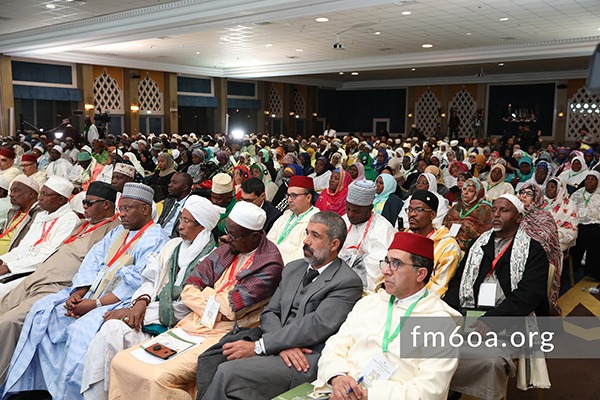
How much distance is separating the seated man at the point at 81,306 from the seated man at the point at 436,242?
1.69 m

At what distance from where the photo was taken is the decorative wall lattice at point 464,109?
2488 centimetres

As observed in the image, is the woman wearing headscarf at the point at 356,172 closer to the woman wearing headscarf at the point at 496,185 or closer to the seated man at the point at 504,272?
the woman wearing headscarf at the point at 496,185

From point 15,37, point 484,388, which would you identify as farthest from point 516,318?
point 15,37

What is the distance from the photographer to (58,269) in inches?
147

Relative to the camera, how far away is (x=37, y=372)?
322cm

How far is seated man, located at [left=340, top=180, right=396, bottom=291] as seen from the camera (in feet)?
11.7

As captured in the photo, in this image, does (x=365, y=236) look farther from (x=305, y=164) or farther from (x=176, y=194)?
(x=305, y=164)

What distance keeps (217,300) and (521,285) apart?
1670 mm

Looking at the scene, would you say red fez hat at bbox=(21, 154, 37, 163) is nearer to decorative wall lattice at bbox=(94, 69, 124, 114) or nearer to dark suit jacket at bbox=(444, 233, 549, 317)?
dark suit jacket at bbox=(444, 233, 549, 317)

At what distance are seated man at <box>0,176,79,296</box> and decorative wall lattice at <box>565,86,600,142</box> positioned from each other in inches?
874

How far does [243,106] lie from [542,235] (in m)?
21.1

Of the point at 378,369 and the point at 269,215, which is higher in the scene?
the point at 269,215

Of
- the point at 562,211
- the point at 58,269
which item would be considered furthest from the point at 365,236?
the point at 562,211

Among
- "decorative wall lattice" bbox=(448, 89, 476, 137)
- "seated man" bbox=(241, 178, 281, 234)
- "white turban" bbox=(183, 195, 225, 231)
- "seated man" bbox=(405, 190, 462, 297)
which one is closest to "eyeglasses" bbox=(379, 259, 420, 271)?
"seated man" bbox=(405, 190, 462, 297)
